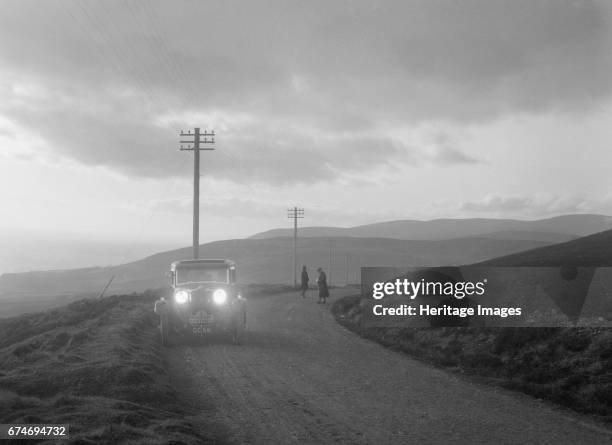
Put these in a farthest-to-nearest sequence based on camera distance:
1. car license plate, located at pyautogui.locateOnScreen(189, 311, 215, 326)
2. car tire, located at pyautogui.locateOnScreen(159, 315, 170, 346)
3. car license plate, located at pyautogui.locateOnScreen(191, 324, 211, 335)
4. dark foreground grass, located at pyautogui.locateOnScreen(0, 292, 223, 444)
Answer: car license plate, located at pyautogui.locateOnScreen(189, 311, 215, 326) → car license plate, located at pyautogui.locateOnScreen(191, 324, 211, 335) → car tire, located at pyautogui.locateOnScreen(159, 315, 170, 346) → dark foreground grass, located at pyautogui.locateOnScreen(0, 292, 223, 444)

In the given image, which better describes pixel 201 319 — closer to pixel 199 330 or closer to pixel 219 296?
pixel 199 330

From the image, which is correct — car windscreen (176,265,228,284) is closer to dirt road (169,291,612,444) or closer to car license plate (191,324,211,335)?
car license plate (191,324,211,335)

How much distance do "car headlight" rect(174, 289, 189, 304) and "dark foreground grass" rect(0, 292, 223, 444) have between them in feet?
4.73

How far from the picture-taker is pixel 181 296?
17516mm

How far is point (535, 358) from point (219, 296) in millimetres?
9279

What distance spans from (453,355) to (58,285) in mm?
206582

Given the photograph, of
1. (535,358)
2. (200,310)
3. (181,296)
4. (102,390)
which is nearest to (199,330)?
(200,310)

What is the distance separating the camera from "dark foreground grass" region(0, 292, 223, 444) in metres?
7.80

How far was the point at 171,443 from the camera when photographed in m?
7.21

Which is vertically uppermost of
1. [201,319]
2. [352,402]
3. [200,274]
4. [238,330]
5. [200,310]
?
[200,274]

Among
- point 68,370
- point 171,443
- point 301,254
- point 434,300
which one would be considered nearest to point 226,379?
point 68,370

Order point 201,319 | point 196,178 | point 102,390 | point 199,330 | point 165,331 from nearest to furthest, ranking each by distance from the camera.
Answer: point 102,390
point 165,331
point 199,330
point 201,319
point 196,178

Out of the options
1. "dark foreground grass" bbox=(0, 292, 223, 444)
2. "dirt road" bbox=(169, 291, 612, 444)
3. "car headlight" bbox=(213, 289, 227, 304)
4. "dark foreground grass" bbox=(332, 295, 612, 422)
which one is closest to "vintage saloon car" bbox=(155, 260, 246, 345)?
"car headlight" bbox=(213, 289, 227, 304)

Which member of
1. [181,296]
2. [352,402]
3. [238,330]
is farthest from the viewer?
[238,330]
